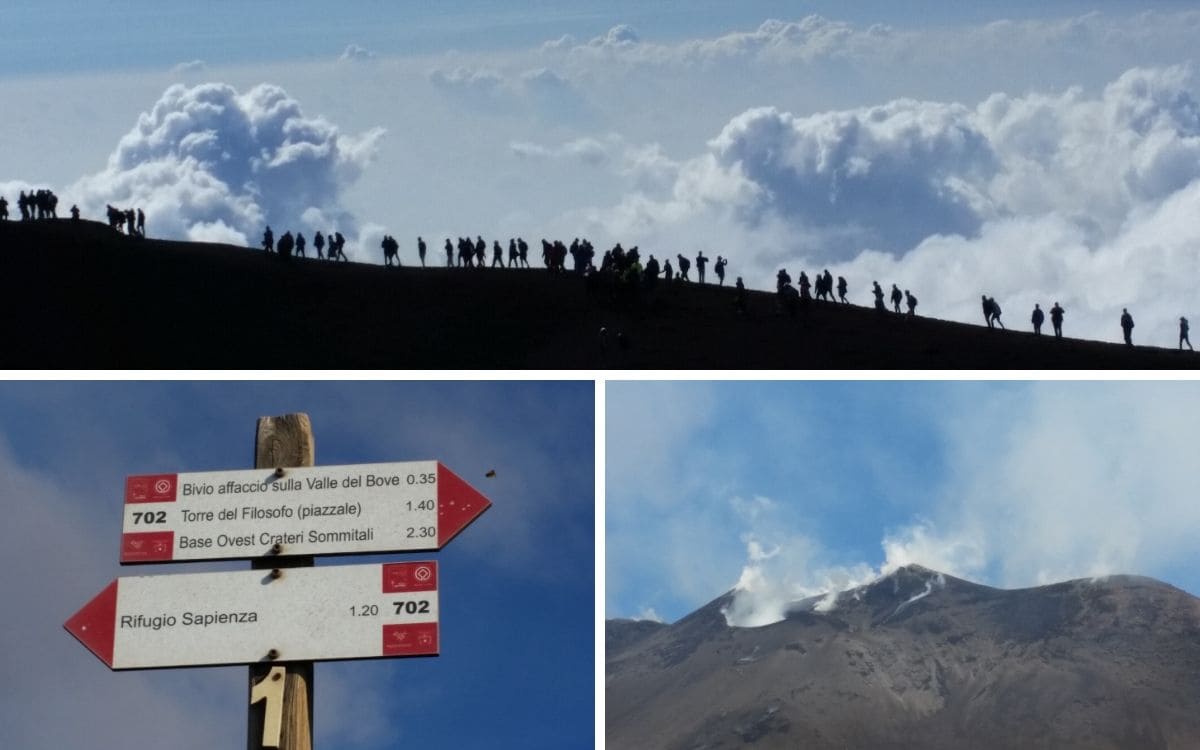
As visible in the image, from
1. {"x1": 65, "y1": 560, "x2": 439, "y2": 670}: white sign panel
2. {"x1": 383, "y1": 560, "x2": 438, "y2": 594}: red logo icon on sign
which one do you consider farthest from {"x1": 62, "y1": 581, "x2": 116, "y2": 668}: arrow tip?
{"x1": 383, "y1": 560, "x2": 438, "y2": 594}: red logo icon on sign

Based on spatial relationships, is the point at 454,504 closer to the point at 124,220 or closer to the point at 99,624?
the point at 99,624

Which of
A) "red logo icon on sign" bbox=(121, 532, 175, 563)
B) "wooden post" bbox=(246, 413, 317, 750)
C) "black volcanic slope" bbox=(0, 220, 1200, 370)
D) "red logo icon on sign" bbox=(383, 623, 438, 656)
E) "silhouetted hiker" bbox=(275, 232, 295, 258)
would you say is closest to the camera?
"red logo icon on sign" bbox=(383, 623, 438, 656)

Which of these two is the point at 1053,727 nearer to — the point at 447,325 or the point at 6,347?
the point at 447,325

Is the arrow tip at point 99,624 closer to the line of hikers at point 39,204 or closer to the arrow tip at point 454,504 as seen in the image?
the arrow tip at point 454,504

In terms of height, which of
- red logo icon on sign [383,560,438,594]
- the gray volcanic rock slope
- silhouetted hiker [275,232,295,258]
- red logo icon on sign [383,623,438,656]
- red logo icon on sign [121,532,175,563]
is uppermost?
silhouetted hiker [275,232,295,258]

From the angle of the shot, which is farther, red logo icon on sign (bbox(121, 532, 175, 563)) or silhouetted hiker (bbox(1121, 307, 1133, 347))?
silhouetted hiker (bbox(1121, 307, 1133, 347))

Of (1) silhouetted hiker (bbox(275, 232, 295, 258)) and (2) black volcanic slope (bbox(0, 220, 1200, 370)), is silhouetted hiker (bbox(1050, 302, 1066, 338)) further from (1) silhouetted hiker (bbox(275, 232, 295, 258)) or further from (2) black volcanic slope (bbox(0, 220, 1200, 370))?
(1) silhouetted hiker (bbox(275, 232, 295, 258))

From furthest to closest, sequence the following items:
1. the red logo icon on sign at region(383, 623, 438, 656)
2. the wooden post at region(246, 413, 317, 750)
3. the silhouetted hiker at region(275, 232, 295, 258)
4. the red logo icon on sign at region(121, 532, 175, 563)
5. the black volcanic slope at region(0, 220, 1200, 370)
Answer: the silhouetted hiker at region(275, 232, 295, 258), the black volcanic slope at region(0, 220, 1200, 370), the red logo icon on sign at region(121, 532, 175, 563), the wooden post at region(246, 413, 317, 750), the red logo icon on sign at region(383, 623, 438, 656)
